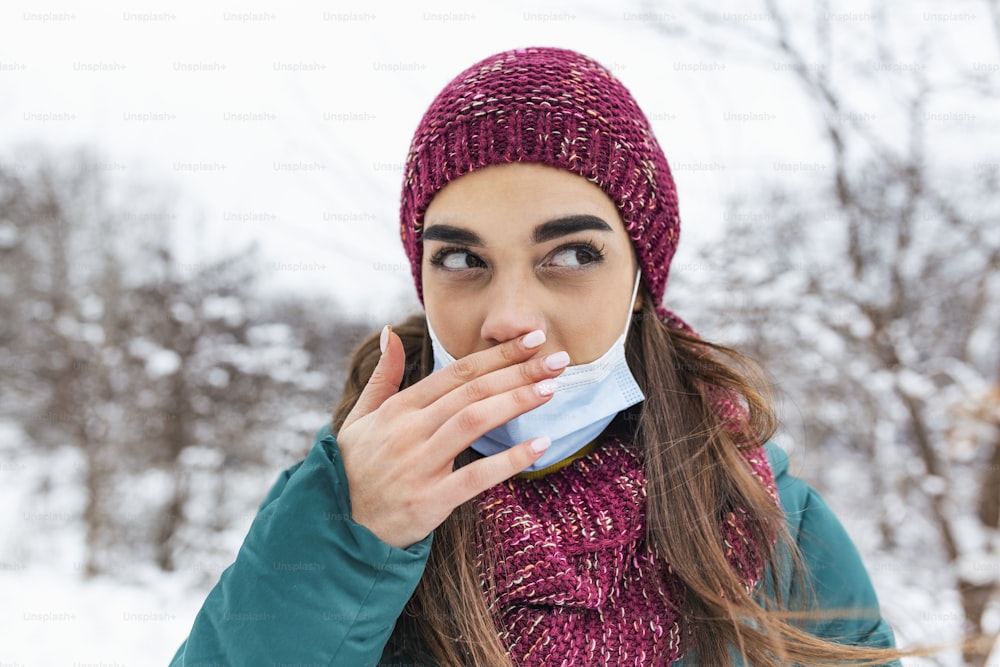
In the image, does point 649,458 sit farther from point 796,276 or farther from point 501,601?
point 796,276

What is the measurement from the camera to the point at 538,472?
1567mm

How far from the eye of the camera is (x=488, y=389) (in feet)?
3.91

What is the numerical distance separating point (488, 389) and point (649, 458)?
1.74 feet

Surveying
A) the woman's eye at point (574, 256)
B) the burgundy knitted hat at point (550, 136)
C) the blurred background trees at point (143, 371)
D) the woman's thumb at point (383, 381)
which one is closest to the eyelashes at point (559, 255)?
the woman's eye at point (574, 256)

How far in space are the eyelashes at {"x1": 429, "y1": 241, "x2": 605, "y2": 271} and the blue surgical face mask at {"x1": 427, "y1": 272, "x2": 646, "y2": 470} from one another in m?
0.18

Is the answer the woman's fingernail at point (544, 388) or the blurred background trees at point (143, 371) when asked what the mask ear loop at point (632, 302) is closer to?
the woman's fingernail at point (544, 388)

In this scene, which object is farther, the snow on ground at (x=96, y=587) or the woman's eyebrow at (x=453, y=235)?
the snow on ground at (x=96, y=587)

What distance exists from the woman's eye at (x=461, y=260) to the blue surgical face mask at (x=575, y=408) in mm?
181

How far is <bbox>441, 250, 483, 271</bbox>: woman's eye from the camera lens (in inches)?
55.8

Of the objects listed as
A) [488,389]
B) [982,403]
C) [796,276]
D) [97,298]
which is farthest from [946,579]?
[97,298]

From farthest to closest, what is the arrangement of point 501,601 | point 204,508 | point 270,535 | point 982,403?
1. point 204,508
2. point 982,403
3. point 501,601
4. point 270,535

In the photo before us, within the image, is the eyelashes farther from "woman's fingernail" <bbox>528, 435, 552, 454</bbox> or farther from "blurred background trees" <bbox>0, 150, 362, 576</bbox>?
"blurred background trees" <bbox>0, 150, 362, 576</bbox>

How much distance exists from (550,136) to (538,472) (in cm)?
76

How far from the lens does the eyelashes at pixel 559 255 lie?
4.57 ft
